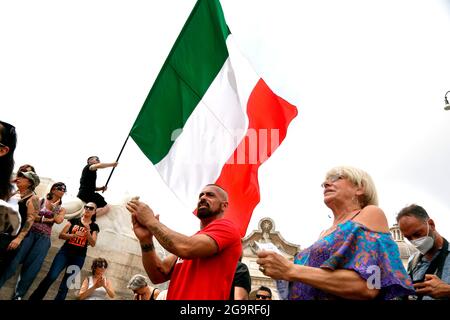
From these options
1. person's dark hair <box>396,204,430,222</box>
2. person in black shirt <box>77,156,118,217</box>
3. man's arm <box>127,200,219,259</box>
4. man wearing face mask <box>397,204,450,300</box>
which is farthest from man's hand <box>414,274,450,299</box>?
person in black shirt <box>77,156,118,217</box>

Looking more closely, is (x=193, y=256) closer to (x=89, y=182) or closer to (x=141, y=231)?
(x=141, y=231)

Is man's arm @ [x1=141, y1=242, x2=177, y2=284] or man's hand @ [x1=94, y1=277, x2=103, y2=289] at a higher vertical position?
man's arm @ [x1=141, y1=242, x2=177, y2=284]

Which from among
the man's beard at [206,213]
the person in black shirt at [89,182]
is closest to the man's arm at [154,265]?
the man's beard at [206,213]

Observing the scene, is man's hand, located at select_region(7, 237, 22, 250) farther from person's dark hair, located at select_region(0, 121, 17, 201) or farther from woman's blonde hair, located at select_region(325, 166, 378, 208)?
woman's blonde hair, located at select_region(325, 166, 378, 208)

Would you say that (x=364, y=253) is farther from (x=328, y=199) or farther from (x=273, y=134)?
(x=273, y=134)

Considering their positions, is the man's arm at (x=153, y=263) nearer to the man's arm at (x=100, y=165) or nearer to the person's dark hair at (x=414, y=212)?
the person's dark hair at (x=414, y=212)

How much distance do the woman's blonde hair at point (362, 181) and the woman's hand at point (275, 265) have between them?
764mm

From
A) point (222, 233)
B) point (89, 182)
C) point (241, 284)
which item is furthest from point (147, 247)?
point (89, 182)

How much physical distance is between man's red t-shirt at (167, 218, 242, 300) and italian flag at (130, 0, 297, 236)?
154cm

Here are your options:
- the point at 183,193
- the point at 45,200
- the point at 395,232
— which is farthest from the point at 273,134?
the point at 395,232

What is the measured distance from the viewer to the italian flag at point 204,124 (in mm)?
4508

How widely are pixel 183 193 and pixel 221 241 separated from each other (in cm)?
180

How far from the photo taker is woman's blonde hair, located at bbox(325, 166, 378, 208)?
2494 mm

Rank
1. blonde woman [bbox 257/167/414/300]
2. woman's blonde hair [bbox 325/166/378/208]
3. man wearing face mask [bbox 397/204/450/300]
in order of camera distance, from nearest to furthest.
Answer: blonde woman [bbox 257/167/414/300], woman's blonde hair [bbox 325/166/378/208], man wearing face mask [bbox 397/204/450/300]
